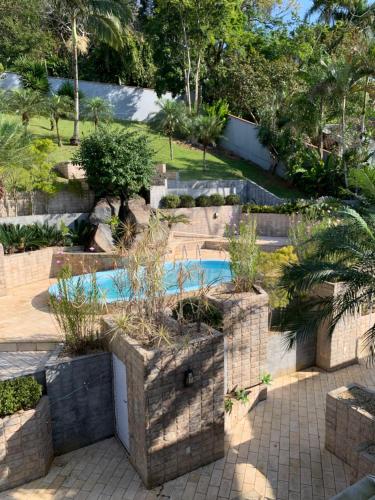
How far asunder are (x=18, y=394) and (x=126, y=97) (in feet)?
87.5

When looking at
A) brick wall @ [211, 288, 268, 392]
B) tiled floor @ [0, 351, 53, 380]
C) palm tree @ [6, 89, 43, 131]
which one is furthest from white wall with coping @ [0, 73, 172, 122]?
brick wall @ [211, 288, 268, 392]

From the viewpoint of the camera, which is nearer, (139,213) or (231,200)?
(139,213)

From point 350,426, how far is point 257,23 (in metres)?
31.0

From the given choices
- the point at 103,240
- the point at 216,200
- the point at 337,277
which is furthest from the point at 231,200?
the point at 337,277

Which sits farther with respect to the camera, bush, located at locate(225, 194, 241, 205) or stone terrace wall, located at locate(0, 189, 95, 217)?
bush, located at locate(225, 194, 241, 205)

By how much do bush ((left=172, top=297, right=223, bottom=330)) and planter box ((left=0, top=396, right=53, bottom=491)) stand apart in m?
2.38

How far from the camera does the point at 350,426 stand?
6.39 metres

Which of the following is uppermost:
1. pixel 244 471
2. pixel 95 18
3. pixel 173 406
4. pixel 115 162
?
pixel 95 18

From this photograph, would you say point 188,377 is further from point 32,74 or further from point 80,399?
point 32,74

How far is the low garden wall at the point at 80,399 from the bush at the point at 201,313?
1.31 metres

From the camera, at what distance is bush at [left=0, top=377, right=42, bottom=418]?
19.5 feet

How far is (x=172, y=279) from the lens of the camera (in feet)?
26.9

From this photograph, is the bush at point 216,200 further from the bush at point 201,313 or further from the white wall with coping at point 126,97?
the white wall with coping at point 126,97

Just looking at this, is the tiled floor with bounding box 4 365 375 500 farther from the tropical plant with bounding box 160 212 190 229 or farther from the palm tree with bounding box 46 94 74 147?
the palm tree with bounding box 46 94 74 147
